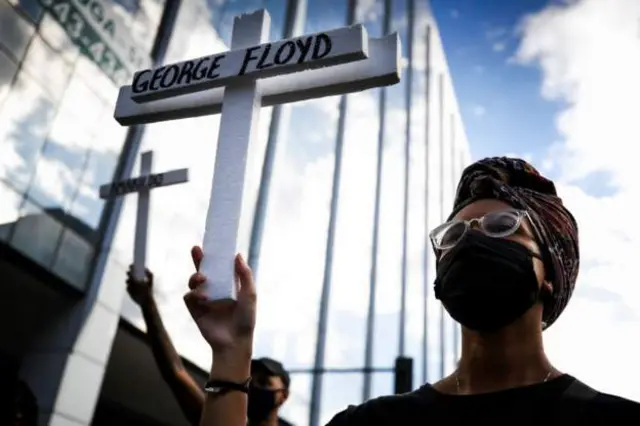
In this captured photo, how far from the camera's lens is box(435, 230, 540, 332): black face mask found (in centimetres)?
140

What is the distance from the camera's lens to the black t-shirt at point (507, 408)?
1.16 meters

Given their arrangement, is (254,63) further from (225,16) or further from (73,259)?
(225,16)

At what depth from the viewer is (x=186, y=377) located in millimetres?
3131

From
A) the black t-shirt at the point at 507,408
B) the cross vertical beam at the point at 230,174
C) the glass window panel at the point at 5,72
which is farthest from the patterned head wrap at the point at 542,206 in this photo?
the glass window panel at the point at 5,72

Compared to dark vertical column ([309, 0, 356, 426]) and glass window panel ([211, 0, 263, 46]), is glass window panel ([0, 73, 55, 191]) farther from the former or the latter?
dark vertical column ([309, 0, 356, 426])

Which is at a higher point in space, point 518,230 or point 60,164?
point 60,164

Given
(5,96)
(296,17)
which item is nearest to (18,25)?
(5,96)

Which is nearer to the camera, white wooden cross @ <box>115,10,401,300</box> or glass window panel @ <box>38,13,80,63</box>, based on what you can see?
white wooden cross @ <box>115,10,401,300</box>

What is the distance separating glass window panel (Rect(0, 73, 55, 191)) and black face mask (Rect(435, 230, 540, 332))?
874 cm

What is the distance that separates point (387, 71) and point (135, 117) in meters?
0.84

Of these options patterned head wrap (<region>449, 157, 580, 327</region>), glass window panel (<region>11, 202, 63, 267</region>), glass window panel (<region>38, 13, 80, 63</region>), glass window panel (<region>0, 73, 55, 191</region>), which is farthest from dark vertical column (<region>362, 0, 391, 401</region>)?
patterned head wrap (<region>449, 157, 580, 327</region>)

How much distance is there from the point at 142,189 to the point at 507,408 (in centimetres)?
273

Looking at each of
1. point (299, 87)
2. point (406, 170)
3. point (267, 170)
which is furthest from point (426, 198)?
point (299, 87)

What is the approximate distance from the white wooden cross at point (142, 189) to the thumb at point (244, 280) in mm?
1710
